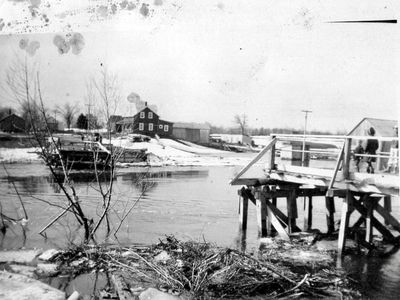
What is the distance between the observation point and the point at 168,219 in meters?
15.3

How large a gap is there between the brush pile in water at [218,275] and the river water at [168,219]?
0.88 metres

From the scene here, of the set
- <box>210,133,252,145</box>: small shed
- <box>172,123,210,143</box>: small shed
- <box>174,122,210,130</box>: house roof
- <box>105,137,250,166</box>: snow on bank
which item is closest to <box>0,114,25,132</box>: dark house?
<box>105,137,250,166</box>: snow on bank

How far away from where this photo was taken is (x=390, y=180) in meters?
→ 9.10

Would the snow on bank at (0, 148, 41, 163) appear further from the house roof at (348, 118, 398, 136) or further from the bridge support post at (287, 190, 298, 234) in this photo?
the house roof at (348, 118, 398, 136)

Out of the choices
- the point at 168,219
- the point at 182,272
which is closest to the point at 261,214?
the point at 168,219

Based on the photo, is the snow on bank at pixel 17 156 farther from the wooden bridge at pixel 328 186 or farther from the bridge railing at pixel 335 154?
the bridge railing at pixel 335 154

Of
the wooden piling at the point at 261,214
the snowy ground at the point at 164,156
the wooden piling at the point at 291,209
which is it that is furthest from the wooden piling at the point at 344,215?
the snowy ground at the point at 164,156

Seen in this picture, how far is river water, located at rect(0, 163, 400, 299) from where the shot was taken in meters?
10.2

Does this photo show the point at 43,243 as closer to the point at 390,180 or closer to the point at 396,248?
the point at 390,180

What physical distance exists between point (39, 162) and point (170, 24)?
3418 centimetres

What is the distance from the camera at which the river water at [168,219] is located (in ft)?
33.3

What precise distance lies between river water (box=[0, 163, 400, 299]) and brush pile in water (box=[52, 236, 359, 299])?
0.88 m

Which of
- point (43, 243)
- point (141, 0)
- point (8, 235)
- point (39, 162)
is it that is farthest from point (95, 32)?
point (39, 162)

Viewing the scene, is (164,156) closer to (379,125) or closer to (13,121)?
(13,121)
